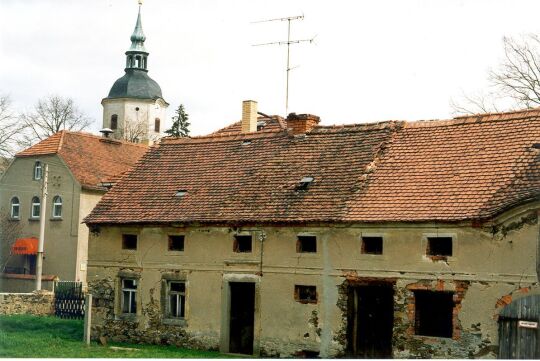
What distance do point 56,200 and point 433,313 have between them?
88.7 ft

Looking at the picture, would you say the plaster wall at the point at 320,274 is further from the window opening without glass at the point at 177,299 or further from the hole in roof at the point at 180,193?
the hole in roof at the point at 180,193

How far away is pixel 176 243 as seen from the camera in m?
24.6

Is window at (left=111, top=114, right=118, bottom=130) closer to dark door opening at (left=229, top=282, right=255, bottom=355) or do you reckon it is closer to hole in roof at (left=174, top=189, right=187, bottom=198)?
hole in roof at (left=174, top=189, right=187, bottom=198)

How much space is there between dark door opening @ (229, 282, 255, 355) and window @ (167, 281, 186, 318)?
5.65ft

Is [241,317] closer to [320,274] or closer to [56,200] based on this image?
[320,274]

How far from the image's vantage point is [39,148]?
4291 centimetres

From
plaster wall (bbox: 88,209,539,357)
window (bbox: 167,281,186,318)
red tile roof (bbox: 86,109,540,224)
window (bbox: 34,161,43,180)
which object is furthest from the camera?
window (bbox: 34,161,43,180)

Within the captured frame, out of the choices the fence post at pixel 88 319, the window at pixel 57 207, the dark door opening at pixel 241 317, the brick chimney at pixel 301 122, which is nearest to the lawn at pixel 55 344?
the fence post at pixel 88 319

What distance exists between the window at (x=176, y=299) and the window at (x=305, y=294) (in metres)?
3.96

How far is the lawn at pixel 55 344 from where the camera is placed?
68.4 ft

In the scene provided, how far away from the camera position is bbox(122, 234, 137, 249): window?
2547cm

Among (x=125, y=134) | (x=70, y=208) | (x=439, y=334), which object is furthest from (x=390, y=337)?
(x=125, y=134)

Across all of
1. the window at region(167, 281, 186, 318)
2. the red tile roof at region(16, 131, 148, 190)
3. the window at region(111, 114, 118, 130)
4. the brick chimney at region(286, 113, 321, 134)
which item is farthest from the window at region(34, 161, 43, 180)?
the window at region(111, 114, 118, 130)

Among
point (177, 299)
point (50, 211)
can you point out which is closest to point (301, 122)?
point (177, 299)
